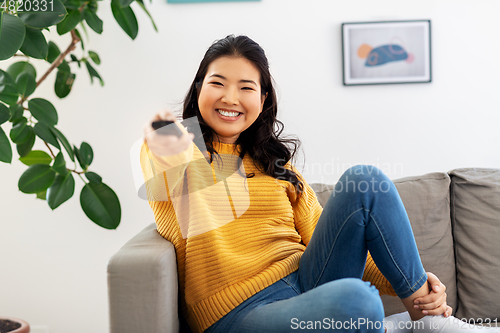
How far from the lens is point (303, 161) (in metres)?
1.96

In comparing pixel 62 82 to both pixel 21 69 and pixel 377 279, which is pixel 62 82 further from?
pixel 377 279

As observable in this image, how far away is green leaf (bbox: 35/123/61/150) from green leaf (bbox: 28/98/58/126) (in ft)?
0.40

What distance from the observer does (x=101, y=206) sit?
120 centimetres

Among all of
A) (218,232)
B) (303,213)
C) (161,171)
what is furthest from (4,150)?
(303,213)

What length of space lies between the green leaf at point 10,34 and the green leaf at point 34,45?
16 cm

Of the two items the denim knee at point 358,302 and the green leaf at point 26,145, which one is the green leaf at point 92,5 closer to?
the green leaf at point 26,145

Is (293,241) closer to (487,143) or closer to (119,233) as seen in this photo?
(119,233)

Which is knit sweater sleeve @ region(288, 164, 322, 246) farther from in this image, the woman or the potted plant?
the potted plant

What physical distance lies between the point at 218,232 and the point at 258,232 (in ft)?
0.42

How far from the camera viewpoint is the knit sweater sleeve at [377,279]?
3.62 feet

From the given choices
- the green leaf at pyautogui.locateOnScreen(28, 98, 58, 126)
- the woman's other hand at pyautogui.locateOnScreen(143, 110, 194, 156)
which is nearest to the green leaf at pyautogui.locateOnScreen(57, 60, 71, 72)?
the green leaf at pyautogui.locateOnScreen(28, 98, 58, 126)

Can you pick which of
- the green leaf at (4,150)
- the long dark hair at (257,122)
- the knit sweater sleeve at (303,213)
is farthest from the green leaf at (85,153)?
the knit sweater sleeve at (303,213)

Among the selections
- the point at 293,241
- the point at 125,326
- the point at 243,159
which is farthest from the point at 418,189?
the point at 125,326

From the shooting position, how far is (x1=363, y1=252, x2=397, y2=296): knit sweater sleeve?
3.62 feet
